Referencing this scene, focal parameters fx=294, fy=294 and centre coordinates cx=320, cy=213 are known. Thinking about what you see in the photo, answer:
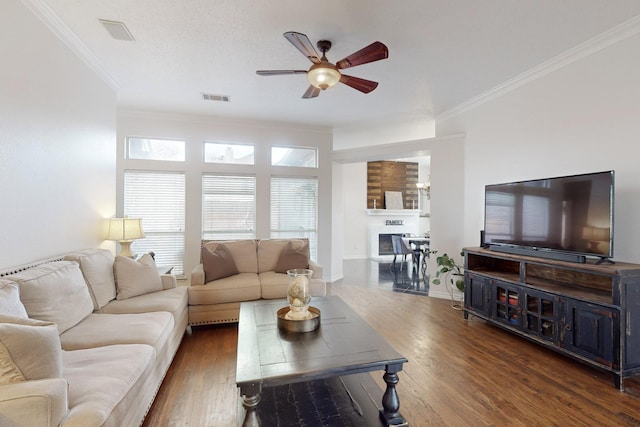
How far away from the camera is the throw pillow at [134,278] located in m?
2.81

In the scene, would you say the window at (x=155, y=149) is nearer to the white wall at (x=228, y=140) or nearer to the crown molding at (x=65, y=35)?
the white wall at (x=228, y=140)

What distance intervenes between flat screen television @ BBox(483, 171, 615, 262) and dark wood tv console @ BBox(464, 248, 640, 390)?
17 centimetres

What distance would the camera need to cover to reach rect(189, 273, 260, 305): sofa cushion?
329cm

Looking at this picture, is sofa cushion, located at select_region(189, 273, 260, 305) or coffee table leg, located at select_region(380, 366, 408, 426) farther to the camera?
sofa cushion, located at select_region(189, 273, 260, 305)

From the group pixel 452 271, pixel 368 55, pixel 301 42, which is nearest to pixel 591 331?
pixel 452 271

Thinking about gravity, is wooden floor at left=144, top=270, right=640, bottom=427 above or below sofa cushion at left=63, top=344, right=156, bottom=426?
below

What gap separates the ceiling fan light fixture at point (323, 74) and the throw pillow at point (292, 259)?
2203 mm

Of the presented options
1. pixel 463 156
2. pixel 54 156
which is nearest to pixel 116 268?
pixel 54 156

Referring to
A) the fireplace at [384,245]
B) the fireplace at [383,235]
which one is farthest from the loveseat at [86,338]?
the fireplace at [384,245]

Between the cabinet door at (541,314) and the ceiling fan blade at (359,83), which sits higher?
the ceiling fan blade at (359,83)

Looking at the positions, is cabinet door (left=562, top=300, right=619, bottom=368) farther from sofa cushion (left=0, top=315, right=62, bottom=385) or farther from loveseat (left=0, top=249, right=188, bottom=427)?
sofa cushion (left=0, top=315, right=62, bottom=385)

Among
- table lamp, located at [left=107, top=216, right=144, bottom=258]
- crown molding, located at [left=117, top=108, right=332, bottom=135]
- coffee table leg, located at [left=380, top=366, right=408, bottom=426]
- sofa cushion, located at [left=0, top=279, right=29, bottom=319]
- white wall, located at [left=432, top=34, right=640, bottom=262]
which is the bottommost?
coffee table leg, located at [left=380, top=366, right=408, bottom=426]

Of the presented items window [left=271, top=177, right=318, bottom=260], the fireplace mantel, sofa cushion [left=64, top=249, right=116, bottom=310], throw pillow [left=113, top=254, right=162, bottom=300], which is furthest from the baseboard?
sofa cushion [left=64, top=249, right=116, bottom=310]

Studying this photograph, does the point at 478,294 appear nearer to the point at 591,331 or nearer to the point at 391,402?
the point at 591,331
